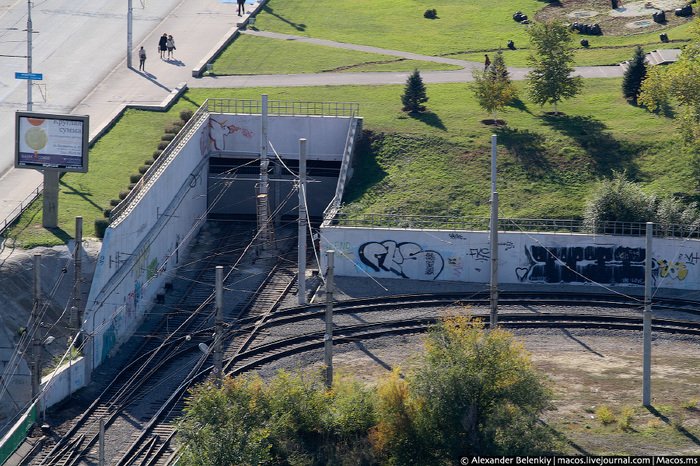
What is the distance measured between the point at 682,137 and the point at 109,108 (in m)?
34.2

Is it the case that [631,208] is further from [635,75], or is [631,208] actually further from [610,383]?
[635,75]

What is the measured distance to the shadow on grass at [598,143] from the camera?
169ft

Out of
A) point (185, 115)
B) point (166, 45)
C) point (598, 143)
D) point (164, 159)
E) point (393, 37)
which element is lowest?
point (164, 159)

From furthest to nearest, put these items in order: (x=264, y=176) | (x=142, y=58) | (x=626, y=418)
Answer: (x=142, y=58) < (x=264, y=176) < (x=626, y=418)

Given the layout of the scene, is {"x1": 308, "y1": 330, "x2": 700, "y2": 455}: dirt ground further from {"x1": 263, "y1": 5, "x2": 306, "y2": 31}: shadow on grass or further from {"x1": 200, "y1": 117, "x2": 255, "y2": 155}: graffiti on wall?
{"x1": 263, "y1": 5, "x2": 306, "y2": 31}: shadow on grass

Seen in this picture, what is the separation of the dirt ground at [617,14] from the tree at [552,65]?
1719 cm

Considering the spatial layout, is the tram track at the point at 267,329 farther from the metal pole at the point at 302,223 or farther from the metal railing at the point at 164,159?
the metal railing at the point at 164,159

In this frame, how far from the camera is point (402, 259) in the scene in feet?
150

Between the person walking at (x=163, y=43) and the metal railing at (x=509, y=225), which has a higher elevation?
the person walking at (x=163, y=43)

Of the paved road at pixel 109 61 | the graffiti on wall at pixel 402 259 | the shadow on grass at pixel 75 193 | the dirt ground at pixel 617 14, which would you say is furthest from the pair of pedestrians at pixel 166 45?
the dirt ground at pixel 617 14

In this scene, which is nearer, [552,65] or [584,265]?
[584,265]

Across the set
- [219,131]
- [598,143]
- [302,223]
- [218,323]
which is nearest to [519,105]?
[598,143]

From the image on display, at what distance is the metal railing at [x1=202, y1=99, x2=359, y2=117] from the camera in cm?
5578

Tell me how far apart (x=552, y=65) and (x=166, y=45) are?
1114 inches
